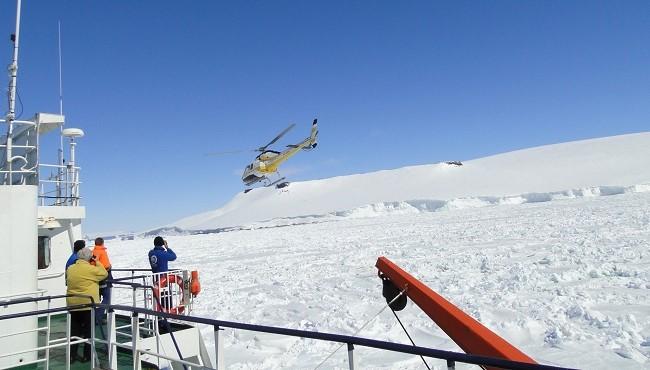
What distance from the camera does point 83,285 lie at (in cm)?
462

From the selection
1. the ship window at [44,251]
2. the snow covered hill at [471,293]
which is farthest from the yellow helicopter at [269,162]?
the ship window at [44,251]

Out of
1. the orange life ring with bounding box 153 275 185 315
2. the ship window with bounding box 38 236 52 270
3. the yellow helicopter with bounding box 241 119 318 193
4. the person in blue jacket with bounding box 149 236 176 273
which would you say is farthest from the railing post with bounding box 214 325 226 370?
the yellow helicopter with bounding box 241 119 318 193

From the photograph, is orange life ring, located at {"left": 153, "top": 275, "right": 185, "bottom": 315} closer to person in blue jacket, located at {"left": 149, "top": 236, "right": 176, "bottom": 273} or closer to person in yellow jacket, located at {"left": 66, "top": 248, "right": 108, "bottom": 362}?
person in blue jacket, located at {"left": 149, "top": 236, "right": 176, "bottom": 273}

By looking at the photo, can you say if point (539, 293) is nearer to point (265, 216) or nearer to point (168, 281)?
point (168, 281)

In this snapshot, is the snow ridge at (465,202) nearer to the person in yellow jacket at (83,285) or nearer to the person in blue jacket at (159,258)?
the person in blue jacket at (159,258)

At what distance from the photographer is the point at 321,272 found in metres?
14.2

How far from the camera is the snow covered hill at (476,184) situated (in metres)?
54.3

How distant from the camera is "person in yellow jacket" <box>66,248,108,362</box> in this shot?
4.61 m

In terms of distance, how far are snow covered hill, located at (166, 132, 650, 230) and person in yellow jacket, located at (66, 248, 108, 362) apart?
4955 centimetres

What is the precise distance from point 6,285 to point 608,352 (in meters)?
6.98

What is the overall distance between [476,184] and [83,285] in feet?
227

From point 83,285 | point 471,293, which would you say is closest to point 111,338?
point 83,285

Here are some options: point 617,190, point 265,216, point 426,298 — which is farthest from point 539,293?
point 265,216

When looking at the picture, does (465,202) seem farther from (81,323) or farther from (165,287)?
(81,323)
